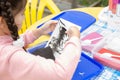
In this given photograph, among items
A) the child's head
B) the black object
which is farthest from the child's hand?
the child's head

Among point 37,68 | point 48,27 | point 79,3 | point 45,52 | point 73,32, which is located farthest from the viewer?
point 79,3

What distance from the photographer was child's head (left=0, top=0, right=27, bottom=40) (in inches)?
31.7

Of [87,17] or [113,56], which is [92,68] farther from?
[87,17]

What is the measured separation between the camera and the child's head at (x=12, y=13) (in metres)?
0.81

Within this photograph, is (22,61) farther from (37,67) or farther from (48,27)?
(48,27)

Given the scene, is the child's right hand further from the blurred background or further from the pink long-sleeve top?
the blurred background

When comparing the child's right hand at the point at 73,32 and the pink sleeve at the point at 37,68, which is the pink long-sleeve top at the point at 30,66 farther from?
the child's right hand at the point at 73,32

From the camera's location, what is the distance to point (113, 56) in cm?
106

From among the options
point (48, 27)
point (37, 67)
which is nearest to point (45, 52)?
point (48, 27)

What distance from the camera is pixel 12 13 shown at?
2.77ft

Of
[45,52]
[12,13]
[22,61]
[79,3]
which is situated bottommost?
[79,3]

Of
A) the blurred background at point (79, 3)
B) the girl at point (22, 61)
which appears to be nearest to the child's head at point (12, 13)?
the girl at point (22, 61)

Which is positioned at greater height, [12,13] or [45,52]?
[12,13]

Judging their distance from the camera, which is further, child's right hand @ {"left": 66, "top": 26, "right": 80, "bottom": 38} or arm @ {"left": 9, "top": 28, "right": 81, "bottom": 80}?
child's right hand @ {"left": 66, "top": 26, "right": 80, "bottom": 38}
